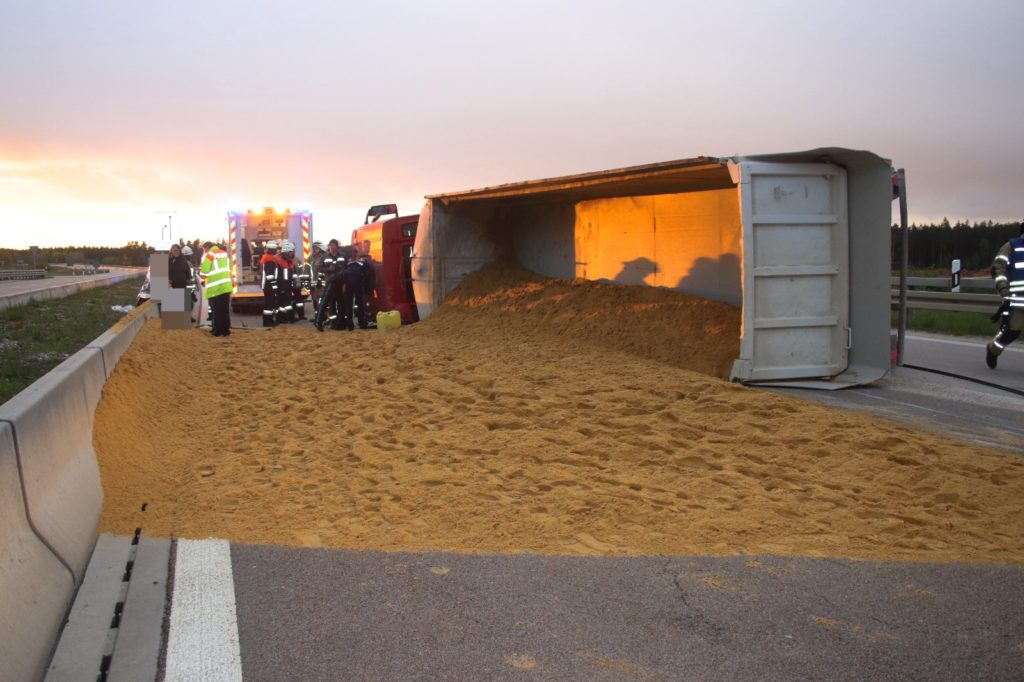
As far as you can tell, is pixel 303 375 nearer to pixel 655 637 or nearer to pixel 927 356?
pixel 655 637

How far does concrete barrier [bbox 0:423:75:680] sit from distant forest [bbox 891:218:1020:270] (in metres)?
Answer: 42.0

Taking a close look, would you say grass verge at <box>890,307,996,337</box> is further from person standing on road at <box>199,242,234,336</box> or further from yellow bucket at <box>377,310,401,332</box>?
person standing on road at <box>199,242,234,336</box>

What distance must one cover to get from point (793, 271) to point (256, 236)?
22634 mm

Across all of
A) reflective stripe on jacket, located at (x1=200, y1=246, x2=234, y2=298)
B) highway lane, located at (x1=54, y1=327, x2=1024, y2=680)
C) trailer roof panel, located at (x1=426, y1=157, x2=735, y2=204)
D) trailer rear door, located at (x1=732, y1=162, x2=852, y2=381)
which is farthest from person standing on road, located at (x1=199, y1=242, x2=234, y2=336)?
highway lane, located at (x1=54, y1=327, x2=1024, y2=680)

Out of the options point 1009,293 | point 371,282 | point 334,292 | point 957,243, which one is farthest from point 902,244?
point 957,243

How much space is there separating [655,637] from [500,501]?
2370 mm

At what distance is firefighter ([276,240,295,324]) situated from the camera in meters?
20.6

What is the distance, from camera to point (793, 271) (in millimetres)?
11047

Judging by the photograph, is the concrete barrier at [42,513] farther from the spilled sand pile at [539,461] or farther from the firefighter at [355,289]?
the firefighter at [355,289]

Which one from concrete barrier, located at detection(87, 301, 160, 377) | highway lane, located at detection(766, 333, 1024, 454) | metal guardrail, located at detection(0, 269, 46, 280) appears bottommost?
highway lane, located at detection(766, 333, 1024, 454)

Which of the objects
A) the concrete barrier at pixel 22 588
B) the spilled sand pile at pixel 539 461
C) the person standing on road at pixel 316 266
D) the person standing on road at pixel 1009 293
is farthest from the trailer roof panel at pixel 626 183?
the person standing on road at pixel 316 266

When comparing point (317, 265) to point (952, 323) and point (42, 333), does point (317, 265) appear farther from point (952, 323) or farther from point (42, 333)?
point (952, 323)

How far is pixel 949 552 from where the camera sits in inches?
220

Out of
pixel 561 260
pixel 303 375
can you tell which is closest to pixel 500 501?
pixel 303 375
